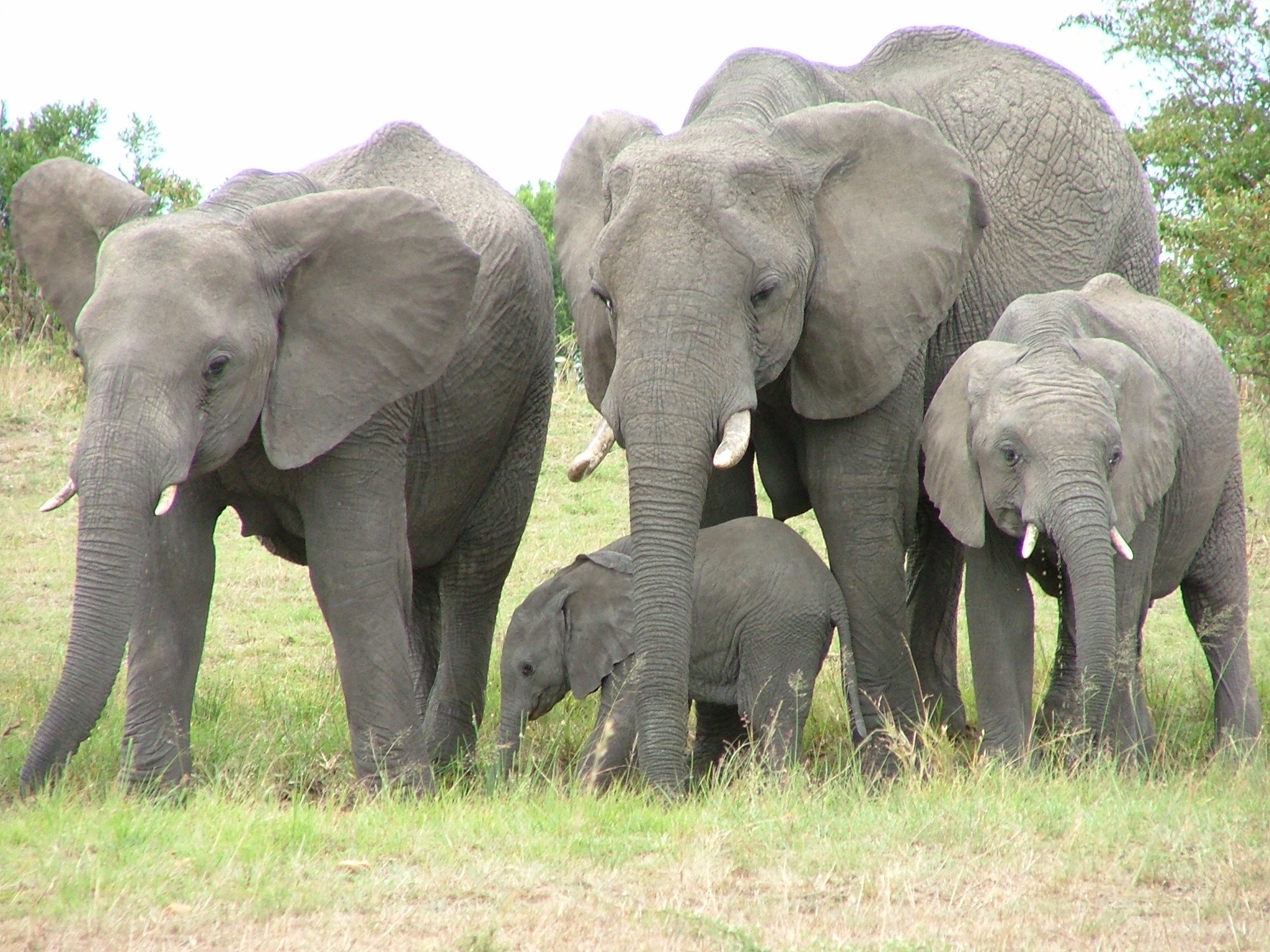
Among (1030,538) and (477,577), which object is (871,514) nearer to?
(1030,538)

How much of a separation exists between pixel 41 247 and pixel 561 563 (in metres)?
5.03

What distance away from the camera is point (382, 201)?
6.48 metres

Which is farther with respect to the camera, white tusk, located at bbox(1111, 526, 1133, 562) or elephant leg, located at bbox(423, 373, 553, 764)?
elephant leg, located at bbox(423, 373, 553, 764)

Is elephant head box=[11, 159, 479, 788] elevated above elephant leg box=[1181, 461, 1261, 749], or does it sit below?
above

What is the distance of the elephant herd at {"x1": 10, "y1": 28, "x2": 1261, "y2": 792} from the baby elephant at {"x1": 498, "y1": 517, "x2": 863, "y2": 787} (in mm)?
17

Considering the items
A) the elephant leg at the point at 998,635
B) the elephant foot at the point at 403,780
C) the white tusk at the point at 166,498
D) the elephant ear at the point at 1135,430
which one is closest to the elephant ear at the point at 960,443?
the elephant leg at the point at 998,635

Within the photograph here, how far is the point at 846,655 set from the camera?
706cm

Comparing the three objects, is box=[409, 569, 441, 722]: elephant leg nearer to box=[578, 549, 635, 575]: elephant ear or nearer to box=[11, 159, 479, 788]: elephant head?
box=[578, 549, 635, 575]: elephant ear

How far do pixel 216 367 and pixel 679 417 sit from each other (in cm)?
166

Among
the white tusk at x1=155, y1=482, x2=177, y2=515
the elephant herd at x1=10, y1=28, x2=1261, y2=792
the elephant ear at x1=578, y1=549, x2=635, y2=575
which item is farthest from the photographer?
the elephant ear at x1=578, y1=549, x2=635, y2=575

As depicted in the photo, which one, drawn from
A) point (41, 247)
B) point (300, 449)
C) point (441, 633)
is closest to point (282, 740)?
point (441, 633)

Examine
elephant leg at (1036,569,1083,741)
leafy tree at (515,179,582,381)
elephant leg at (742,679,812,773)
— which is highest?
leafy tree at (515,179,582,381)

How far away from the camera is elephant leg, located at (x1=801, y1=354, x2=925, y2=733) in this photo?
23.4ft

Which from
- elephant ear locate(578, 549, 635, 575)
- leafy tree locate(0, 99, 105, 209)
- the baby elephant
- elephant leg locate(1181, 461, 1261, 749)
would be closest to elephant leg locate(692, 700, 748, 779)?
the baby elephant
